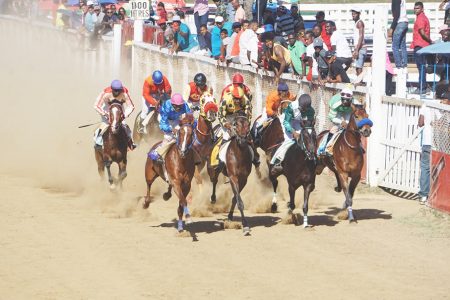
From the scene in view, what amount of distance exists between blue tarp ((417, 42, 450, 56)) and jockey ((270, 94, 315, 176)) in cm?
492

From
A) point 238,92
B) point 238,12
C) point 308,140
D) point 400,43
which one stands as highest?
point 238,12

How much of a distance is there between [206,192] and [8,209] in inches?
135

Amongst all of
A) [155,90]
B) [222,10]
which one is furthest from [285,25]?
[155,90]

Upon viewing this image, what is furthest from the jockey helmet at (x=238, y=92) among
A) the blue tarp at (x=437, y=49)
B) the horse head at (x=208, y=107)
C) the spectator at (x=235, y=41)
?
the spectator at (x=235, y=41)

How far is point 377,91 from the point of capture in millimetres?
22250

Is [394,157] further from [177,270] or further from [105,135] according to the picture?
[177,270]

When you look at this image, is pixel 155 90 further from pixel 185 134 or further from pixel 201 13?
pixel 201 13

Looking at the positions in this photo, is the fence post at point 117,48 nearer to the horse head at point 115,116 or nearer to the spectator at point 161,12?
the spectator at point 161,12

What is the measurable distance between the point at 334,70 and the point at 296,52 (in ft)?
5.22

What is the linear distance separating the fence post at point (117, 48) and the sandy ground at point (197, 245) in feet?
35.1

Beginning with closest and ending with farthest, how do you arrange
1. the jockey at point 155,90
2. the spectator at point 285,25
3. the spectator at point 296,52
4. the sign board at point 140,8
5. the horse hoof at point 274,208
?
the horse hoof at point 274,208 → the jockey at point 155,90 → the spectator at point 296,52 → the spectator at point 285,25 → the sign board at point 140,8

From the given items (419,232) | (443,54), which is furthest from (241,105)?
(443,54)

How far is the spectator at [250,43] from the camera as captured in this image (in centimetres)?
2617

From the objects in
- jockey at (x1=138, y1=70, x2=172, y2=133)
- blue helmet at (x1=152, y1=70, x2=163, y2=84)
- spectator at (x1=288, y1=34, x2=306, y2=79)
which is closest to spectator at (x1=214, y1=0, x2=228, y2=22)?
spectator at (x1=288, y1=34, x2=306, y2=79)
